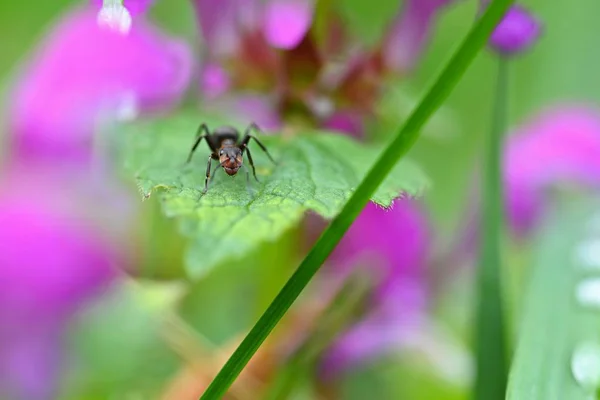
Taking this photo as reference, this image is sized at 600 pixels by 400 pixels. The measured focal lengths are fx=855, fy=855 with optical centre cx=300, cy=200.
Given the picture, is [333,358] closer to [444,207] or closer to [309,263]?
[309,263]

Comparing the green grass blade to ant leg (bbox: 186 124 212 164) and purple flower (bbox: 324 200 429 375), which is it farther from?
purple flower (bbox: 324 200 429 375)

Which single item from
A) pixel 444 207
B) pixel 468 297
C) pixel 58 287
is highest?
pixel 444 207

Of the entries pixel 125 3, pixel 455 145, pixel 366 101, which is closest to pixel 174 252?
pixel 366 101

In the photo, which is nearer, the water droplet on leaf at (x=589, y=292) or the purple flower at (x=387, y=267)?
the water droplet on leaf at (x=589, y=292)

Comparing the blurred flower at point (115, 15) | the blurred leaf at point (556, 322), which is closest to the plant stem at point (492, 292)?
the blurred leaf at point (556, 322)

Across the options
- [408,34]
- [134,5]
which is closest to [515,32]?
[408,34]

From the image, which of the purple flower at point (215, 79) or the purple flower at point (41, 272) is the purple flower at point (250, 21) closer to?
the purple flower at point (215, 79)
